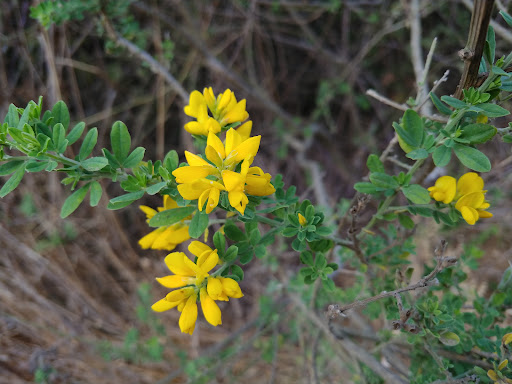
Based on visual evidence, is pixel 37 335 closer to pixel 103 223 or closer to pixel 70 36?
pixel 103 223

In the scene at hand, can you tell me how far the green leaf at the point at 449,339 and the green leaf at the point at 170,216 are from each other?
614 mm

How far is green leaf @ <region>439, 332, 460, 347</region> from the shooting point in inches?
31.6

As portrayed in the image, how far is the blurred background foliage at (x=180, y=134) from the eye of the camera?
2150mm

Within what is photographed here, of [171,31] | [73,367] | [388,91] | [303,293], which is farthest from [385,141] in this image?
[73,367]

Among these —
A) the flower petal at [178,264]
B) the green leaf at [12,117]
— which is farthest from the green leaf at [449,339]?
the green leaf at [12,117]

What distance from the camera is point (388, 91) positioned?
2656mm

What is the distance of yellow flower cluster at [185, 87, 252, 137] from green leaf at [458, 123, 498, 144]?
422mm

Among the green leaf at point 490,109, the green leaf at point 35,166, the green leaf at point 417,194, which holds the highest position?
the green leaf at point 490,109

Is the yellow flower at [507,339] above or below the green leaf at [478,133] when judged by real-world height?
below

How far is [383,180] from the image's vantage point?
0.80m

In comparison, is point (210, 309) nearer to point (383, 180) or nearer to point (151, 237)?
point (151, 237)

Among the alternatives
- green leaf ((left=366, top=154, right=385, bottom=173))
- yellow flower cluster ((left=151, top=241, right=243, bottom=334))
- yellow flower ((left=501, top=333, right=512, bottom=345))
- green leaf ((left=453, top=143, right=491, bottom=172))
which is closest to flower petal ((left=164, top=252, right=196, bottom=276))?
yellow flower cluster ((left=151, top=241, right=243, bottom=334))

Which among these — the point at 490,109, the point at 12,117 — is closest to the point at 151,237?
the point at 12,117

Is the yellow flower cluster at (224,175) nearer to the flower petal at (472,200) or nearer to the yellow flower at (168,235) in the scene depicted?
the yellow flower at (168,235)
